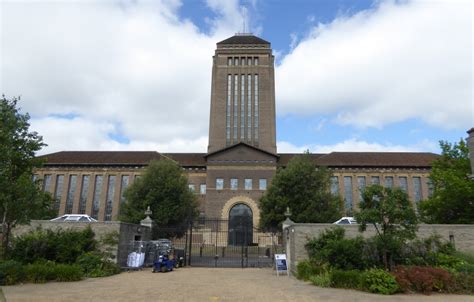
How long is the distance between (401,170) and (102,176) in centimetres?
4118

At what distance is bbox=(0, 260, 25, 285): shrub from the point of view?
11766 mm

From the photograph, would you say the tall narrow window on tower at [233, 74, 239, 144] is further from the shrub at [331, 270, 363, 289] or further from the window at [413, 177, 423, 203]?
the shrub at [331, 270, 363, 289]

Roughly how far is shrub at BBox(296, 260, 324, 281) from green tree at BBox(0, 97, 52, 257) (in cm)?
1108

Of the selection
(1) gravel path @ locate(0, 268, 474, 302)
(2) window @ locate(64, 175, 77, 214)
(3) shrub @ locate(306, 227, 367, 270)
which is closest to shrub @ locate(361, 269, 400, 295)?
(1) gravel path @ locate(0, 268, 474, 302)

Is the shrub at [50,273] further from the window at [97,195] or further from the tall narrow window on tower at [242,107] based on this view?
the window at [97,195]

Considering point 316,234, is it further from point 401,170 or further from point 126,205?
point 401,170

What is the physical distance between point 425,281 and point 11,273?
1355 cm

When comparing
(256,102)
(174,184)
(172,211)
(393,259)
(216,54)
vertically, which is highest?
(216,54)

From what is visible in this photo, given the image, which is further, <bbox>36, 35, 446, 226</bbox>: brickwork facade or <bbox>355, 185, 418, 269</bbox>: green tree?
<bbox>36, 35, 446, 226</bbox>: brickwork facade

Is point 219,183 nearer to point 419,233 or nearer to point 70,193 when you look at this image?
point 70,193

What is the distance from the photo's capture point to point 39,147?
1519 centimetres

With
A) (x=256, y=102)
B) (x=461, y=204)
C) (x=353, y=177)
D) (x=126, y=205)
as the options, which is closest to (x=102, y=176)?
(x=126, y=205)

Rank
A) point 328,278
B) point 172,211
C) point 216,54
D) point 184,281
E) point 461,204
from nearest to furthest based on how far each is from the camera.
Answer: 1. point 328,278
2. point 184,281
3. point 461,204
4. point 172,211
5. point 216,54

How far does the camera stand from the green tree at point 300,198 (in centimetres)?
3044
